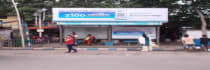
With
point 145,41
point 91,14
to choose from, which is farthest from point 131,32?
point 145,41

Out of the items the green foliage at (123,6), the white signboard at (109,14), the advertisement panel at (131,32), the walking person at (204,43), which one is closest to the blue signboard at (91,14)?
the white signboard at (109,14)

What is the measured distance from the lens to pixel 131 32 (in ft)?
63.0

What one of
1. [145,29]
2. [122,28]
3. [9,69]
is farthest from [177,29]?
[9,69]

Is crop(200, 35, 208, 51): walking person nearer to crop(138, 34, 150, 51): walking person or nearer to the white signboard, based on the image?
crop(138, 34, 150, 51): walking person

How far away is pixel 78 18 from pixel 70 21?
74cm

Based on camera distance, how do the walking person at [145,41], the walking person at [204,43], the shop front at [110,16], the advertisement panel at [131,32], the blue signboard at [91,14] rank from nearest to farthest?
1. the walking person at [145,41]
2. the walking person at [204,43]
3. the shop front at [110,16]
4. the blue signboard at [91,14]
5. the advertisement panel at [131,32]

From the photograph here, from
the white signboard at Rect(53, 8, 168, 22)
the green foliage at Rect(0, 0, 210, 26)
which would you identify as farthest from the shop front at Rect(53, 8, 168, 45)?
the green foliage at Rect(0, 0, 210, 26)

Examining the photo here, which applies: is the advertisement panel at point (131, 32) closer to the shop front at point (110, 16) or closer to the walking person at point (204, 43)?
the shop front at point (110, 16)

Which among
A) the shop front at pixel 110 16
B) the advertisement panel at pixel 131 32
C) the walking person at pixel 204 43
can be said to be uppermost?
the shop front at pixel 110 16

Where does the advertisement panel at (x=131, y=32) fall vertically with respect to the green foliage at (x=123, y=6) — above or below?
below

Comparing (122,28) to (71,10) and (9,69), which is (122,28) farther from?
(9,69)

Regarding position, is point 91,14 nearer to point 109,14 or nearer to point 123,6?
point 109,14

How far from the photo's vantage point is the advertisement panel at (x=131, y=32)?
62.6ft

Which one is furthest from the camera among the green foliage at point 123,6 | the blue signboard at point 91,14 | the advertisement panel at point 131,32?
the green foliage at point 123,6
